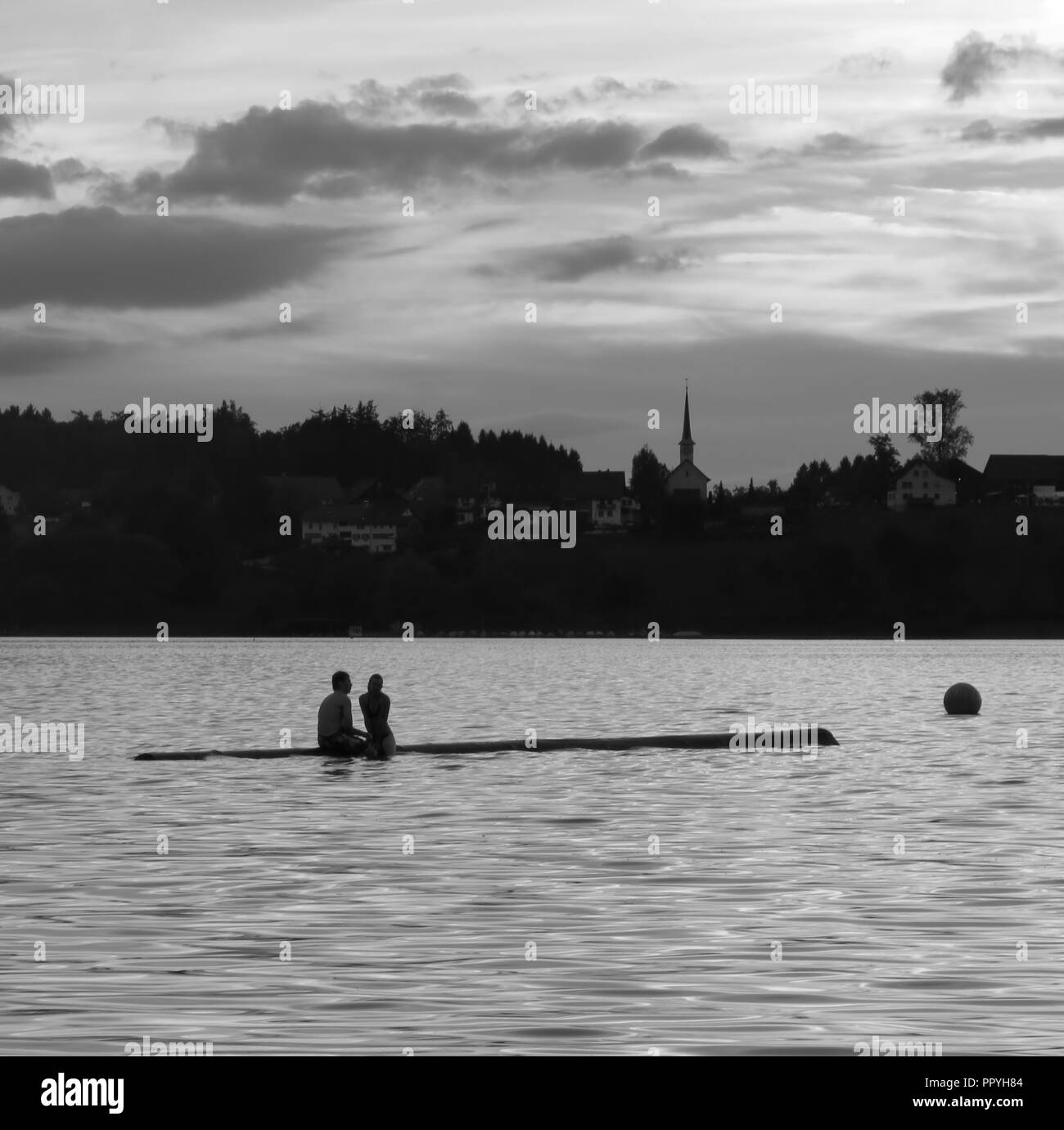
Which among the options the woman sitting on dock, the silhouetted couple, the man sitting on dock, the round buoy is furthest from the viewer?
the round buoy

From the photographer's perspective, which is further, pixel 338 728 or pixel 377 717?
pixel 338 728

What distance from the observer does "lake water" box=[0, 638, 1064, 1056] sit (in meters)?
14.8

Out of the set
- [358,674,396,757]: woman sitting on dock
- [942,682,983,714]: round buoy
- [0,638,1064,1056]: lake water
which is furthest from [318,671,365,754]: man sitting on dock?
[942,682,983,714]: round buoy

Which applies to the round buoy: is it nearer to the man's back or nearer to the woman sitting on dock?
the woman sitting on dock

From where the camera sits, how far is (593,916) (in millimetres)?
20156

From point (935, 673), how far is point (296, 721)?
2322 inches

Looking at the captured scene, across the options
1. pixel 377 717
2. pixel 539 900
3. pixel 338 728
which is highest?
pixel 377 717

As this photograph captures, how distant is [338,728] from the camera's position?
37344 millimetres

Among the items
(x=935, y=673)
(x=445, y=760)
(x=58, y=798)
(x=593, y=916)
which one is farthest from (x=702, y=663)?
(x=593, y=916)

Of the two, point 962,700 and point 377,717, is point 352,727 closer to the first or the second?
point 377,717

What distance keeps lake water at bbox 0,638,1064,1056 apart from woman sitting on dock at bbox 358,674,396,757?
69cm

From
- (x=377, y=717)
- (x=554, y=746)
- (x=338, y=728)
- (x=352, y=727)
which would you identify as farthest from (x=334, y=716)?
(x=554, y=746)

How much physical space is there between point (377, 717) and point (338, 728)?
2.81 feet
